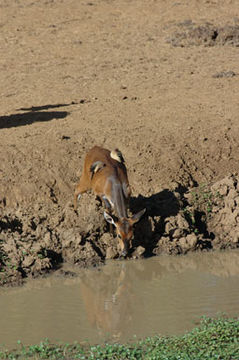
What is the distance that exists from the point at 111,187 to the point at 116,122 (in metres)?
3.21

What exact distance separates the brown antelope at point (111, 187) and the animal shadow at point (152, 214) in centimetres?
50

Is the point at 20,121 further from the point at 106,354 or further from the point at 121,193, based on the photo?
the point at 106,354

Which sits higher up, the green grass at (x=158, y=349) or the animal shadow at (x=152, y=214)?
the green grass at (x=158, y=349)

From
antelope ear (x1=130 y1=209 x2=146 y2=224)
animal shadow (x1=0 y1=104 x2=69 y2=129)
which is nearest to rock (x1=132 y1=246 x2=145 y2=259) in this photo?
antelope ear (x1=130 y1=209 x2=146 y2=224)

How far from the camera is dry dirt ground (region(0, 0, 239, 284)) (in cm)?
1215

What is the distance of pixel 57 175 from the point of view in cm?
1337

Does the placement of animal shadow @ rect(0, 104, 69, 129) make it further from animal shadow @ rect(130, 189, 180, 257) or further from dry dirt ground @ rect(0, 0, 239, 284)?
animal shadow @ rect(130, 189, 180, 257)

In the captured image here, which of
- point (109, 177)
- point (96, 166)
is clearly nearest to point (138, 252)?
point (109, 177)

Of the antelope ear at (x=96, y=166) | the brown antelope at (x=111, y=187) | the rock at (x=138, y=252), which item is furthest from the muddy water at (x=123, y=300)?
the antelope ear at (x=96, y=166)

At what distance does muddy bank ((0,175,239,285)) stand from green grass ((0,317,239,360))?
2.52 m

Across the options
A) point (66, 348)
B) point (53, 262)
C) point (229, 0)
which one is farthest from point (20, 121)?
point (229, 0)

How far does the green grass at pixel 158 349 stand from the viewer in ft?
26.9

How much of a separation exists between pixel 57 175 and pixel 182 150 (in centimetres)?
251

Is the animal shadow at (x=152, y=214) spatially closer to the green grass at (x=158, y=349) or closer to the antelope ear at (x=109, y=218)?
the antelope ear at (x=109, y=218)
